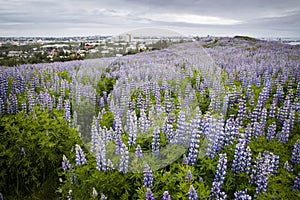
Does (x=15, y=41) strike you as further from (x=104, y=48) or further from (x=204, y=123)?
(x=204, y=123)

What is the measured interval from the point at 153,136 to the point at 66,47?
7.64m

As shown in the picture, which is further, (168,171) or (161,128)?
(161,128)

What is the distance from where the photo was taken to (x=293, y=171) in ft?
12.5

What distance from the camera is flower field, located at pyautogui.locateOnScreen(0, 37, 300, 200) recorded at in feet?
11.3

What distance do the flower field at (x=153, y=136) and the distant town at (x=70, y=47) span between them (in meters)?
0.44

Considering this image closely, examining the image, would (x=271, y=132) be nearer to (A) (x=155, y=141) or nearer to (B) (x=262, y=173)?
(B) (x=262, y=173)

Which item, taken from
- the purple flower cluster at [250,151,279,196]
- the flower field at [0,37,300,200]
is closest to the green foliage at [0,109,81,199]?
the flower field at [0,37,300,200]

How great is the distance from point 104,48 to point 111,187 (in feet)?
8.40

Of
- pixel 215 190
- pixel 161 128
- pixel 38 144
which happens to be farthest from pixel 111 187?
pixel 38 144

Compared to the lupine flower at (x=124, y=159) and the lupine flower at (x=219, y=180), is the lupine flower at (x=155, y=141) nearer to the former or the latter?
the lupine flower at (x=124, y=159)

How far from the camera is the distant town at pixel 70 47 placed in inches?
197

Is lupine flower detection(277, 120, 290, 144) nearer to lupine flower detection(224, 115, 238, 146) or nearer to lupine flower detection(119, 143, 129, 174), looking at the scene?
lupine flower detection(224, 115, 238, 146)

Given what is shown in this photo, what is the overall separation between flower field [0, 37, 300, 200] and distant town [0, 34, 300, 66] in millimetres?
437

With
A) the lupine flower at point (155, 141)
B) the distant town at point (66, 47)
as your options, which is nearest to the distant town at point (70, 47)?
the distant town at point (66, 47)
